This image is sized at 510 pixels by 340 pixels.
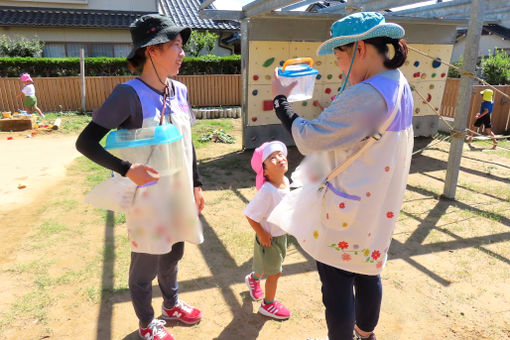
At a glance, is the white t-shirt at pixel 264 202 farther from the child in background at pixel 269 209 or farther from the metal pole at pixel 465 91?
the metal pole at pixel 465 91

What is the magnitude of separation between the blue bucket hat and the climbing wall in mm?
5043

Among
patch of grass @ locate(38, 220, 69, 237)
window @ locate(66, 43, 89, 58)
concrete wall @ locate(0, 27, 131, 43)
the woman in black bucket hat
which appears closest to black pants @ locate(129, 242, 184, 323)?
the woman in black bucket hat

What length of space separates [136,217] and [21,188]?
4236 millimetres

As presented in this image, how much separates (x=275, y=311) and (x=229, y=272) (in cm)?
72

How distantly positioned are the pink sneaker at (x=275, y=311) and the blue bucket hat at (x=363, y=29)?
6.06 ft

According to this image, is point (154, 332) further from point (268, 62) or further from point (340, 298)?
point (268, 62)

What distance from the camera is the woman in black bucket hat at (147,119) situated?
175 centimetres

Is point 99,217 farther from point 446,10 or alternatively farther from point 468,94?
point 446,10

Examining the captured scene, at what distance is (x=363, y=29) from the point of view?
1500 millimetres

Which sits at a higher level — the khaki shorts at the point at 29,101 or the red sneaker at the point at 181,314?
the khaki shorts at the point at 29,101

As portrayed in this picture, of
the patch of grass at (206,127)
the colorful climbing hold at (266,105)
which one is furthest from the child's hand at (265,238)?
the patch of grass at (206,127)

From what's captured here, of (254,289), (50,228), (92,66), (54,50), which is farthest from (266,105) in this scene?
(54,50)

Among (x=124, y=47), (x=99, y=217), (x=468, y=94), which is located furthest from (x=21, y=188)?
(x=124, y=47)

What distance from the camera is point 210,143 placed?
805cm
